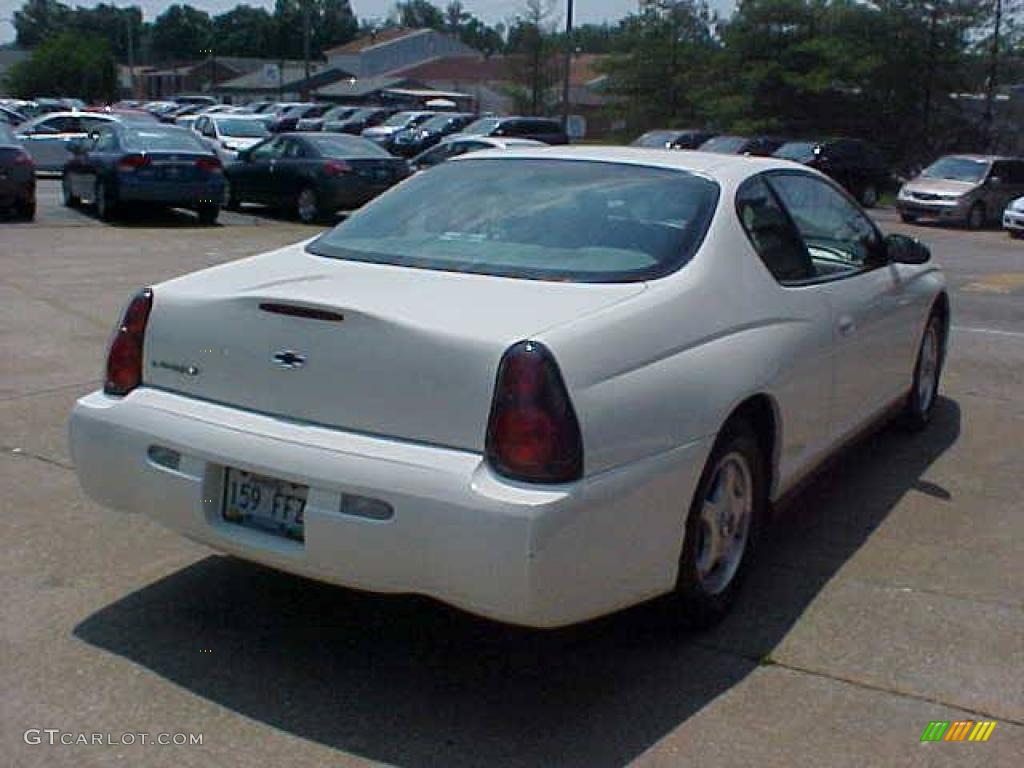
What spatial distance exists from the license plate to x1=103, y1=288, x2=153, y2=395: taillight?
0.61 m

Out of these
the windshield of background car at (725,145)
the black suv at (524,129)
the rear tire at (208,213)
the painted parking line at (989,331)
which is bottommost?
the painted parking line at (989,331)

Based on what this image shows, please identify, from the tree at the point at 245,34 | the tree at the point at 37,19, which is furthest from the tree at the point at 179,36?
the tree at the point at 37,19

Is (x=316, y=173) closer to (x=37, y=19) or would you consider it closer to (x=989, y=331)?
(x=989, y=331)

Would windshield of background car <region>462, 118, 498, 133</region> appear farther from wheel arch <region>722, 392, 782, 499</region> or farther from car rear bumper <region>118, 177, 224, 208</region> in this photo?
wheel arch <region>722, 392, 782, 499</region>

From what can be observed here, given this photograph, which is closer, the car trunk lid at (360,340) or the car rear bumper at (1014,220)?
the car trunk lid at (360,340)

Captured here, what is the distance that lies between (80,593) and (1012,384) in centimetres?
628

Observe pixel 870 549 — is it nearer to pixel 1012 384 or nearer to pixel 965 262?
pixel 1012 384

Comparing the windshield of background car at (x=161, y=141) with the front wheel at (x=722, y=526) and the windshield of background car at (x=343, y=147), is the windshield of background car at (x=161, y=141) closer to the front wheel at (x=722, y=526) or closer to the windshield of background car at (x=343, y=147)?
the windshield of background car at (x=343, y=147)

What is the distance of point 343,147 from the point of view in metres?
20.9

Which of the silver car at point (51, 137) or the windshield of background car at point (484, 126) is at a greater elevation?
the windshield of background car at point (484, 126)

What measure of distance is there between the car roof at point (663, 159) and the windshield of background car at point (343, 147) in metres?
15.5

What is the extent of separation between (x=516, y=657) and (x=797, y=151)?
27.4 m

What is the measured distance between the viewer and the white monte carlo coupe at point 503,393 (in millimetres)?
3537

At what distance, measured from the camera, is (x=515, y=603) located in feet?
11.4
